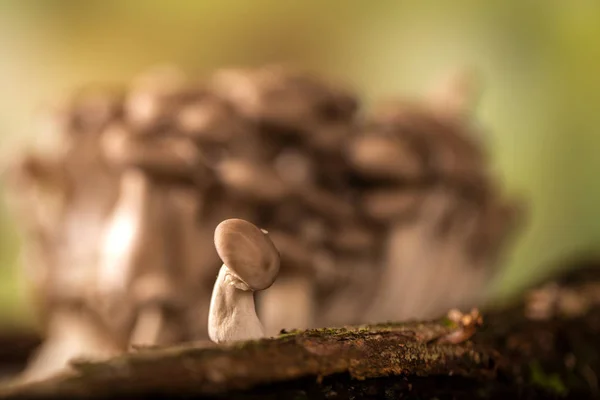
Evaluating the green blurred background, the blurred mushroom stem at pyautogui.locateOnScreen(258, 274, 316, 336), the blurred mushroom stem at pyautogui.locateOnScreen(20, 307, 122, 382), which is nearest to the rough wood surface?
the blurred mushroom stem at pyautogui.locateOnScreen(258, 274, 316, 336)

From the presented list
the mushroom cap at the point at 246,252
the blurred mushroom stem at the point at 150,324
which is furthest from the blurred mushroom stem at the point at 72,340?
the mushroom cap at the point at 246,252

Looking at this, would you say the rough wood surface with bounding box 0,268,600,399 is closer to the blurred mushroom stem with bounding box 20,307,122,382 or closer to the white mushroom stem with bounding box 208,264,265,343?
the white mushroom stem with bounding box 208,264,265,343

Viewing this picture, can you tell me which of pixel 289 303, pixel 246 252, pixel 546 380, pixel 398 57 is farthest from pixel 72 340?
pixel 398 57

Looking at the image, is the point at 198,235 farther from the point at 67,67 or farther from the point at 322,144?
the point at 67,67

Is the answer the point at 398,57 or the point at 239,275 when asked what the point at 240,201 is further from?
the point at 398,57

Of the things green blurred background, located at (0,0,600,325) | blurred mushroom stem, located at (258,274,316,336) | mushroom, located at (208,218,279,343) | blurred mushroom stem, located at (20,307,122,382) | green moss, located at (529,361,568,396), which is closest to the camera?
mushroom, located at (208,218,279,343)

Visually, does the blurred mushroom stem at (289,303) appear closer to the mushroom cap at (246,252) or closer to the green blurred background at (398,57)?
the mushroom cap at (246,252)
